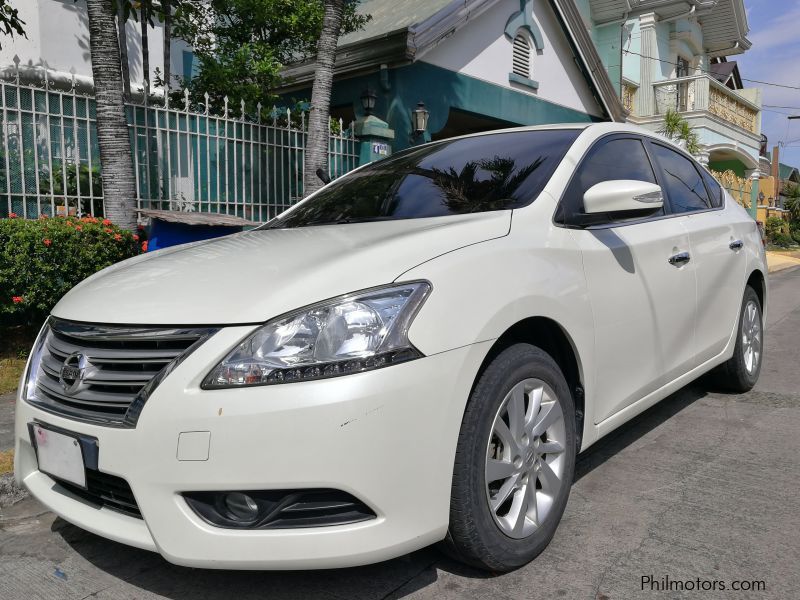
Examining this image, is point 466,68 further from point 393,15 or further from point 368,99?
point 368,99

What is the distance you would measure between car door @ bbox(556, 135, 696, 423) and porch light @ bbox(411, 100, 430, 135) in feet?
20.9

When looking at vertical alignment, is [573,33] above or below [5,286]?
above

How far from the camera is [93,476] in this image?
2137 mm

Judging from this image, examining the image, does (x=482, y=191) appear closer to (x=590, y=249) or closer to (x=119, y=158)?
(x=590, y=249)

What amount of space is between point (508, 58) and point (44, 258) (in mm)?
9004

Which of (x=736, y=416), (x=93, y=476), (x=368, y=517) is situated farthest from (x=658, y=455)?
(x=93, y=476)

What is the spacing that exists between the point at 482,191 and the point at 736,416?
8.06 ft

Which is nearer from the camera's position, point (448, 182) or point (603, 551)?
point (603, 551)

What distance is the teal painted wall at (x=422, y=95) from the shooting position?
9.90m

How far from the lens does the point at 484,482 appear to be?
7.24 feet

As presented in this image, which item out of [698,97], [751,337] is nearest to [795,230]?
[698,97]

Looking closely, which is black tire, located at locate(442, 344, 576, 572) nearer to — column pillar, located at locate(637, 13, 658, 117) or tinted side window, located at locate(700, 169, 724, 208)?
tinted side window, located at locate(700, 169, 724, 208)

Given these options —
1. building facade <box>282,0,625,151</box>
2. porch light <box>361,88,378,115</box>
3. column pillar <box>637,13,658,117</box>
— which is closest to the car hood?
porch light <box>361,88,378,115</box>

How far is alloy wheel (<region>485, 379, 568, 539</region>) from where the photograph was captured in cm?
232
